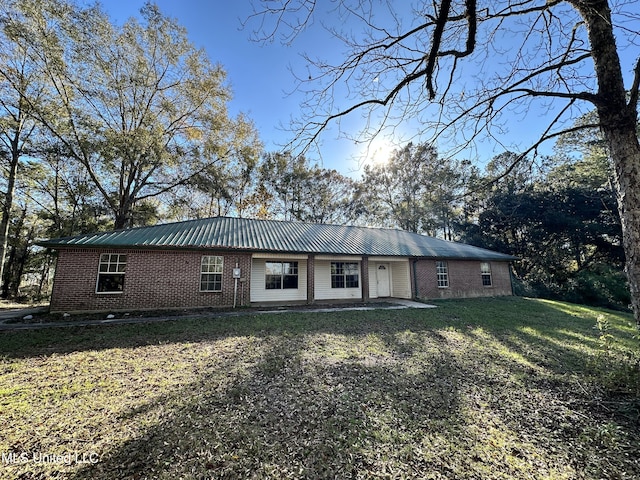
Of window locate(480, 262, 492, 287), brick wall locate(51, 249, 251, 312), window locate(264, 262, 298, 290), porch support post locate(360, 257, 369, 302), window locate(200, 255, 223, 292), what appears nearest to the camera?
brick wall locate(51, 249, 251, 312)

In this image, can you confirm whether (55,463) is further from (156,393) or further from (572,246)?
(572,246)

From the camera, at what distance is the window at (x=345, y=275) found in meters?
14.5

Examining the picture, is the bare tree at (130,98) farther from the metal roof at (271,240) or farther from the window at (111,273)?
the window at (111,273)

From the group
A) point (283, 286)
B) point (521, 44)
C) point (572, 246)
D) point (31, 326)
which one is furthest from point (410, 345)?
point (572, 246)

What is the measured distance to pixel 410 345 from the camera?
6262 millimetres

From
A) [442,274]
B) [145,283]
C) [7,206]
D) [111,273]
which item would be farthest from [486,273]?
[7,206]

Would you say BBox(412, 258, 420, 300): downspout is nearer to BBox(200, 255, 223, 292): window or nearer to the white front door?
the white front door

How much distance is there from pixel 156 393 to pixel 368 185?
29.4m

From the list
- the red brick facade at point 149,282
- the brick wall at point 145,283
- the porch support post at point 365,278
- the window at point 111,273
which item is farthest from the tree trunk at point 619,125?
the window at point 111,273

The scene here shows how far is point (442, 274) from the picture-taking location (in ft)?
51.8

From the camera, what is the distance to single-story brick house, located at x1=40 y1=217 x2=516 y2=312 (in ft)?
32.1

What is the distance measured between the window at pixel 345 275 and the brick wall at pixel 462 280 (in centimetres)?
343

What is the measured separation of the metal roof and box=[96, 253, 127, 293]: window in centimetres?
60

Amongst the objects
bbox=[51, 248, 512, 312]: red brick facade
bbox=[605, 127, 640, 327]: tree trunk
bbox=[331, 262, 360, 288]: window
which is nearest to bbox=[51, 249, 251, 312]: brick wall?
bbox=[51, 248, 512, 312]: red brick facade
